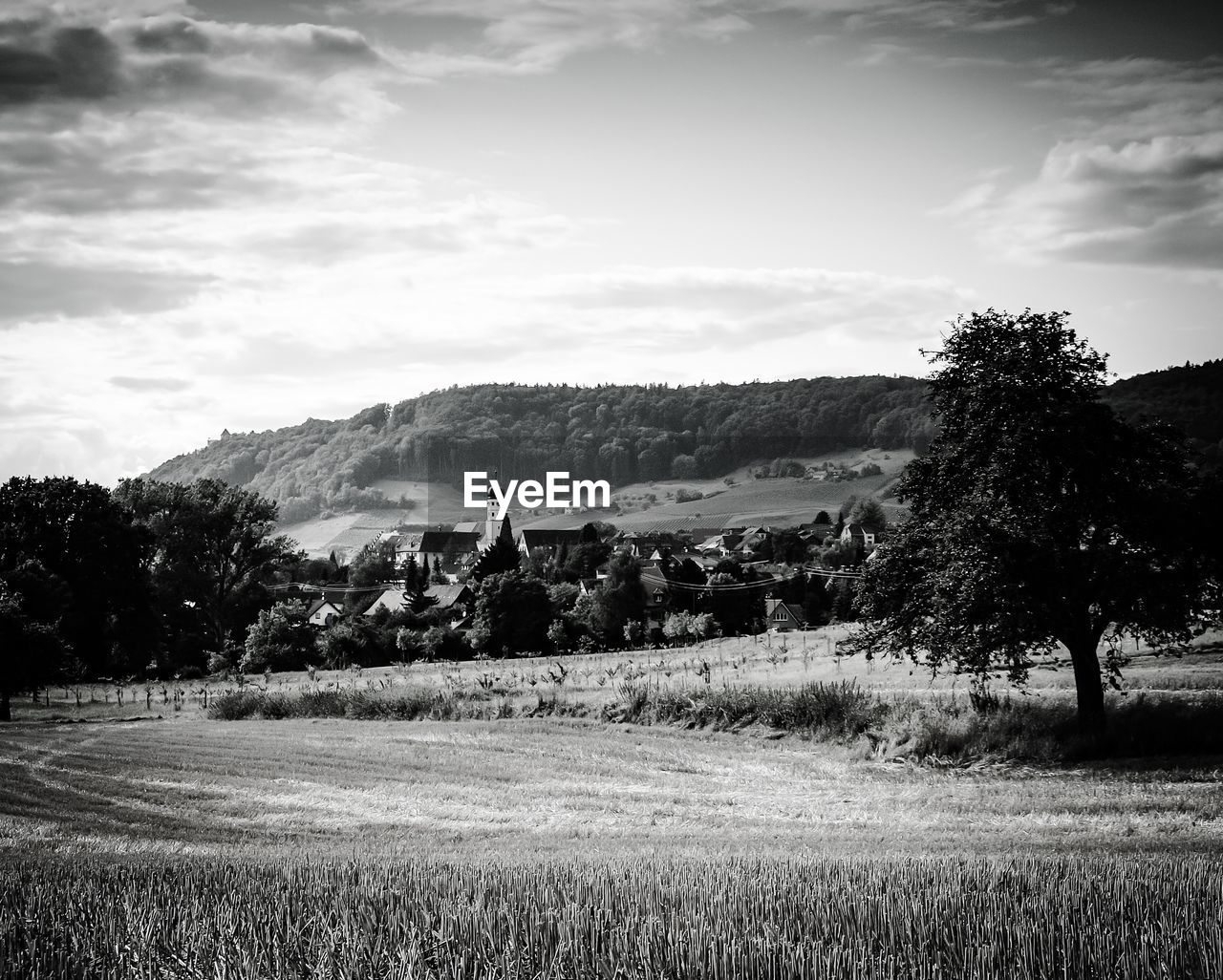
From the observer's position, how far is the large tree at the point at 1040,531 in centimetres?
2619

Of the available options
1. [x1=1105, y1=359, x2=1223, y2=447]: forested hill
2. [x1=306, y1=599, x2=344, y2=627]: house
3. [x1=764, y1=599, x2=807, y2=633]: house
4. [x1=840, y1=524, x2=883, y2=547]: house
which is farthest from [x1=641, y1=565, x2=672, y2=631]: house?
[x1=1105, y1=359, x2=1223, y2=447]: forested hill

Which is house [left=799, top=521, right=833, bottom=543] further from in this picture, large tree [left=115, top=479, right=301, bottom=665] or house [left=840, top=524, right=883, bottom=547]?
large tree [left=115, top=479, right=301, bottom=665]

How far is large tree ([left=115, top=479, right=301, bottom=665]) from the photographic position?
95625 mm

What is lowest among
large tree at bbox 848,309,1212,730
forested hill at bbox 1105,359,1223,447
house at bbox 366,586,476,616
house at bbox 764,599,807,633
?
house at bbox 764,599,807,633

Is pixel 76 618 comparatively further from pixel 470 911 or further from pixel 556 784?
pixel 470 911

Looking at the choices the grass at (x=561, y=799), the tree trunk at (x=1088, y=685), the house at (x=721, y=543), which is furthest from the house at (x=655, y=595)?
the tree trunk at (x=1088, y=685)

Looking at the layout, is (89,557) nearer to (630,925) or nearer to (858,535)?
(630,925)

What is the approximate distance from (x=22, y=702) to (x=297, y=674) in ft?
51.3

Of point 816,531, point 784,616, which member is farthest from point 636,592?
point 816,531

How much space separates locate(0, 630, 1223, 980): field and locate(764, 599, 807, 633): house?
5788cm

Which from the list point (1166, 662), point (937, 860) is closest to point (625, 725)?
point (1166, 662)

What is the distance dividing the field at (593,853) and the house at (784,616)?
2279 inches

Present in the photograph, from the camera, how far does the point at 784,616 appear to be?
98.4 metres

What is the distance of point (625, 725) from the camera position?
35656 millimetres
